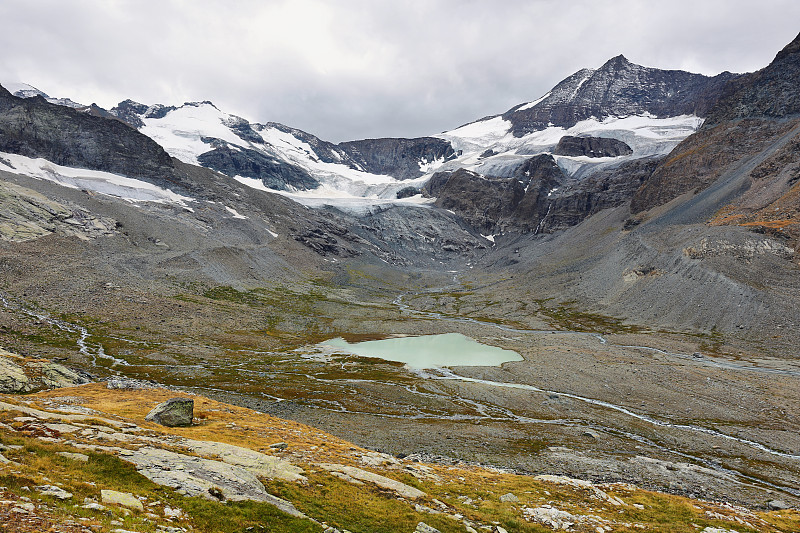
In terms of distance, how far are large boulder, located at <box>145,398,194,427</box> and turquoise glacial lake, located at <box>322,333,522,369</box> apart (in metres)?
46.4

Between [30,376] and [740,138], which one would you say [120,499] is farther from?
[740,138]

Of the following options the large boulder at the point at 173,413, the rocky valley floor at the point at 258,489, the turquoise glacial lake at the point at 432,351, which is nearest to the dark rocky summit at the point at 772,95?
the turquoise glacial lake at the point at 432,351

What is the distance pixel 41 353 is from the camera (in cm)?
5297

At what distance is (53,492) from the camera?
10.8 meters

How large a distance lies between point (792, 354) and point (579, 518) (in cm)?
7975

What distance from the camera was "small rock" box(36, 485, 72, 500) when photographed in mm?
10664

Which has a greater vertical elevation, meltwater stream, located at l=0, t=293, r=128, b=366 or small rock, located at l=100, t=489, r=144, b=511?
small rock, located at l=100, t=489, r=144, b=511

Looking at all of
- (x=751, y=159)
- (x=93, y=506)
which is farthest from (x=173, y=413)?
(x=751, y=159)

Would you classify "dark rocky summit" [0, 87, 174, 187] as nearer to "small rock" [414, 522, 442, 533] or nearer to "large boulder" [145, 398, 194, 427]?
"large boulder" [145, 398, 194, 427]

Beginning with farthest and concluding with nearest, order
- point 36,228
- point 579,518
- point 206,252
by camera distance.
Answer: point 206,252 → point 36,228 → point 579,518

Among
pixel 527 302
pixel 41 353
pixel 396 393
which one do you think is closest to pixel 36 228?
pixel 41 353

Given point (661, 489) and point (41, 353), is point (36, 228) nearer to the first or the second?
point (41, 353)

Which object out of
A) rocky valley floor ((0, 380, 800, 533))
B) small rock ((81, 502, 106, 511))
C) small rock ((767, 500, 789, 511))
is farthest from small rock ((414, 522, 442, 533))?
small rock ((767, 500, 789, 511))

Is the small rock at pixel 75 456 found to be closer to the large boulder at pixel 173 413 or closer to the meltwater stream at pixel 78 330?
the large boulder at pixel 173 413
